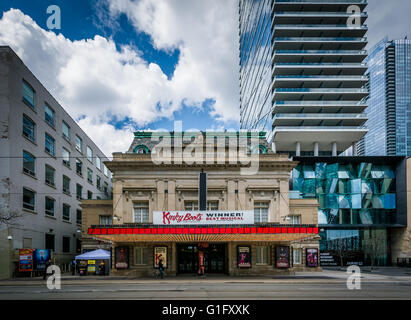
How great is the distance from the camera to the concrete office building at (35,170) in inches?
1175

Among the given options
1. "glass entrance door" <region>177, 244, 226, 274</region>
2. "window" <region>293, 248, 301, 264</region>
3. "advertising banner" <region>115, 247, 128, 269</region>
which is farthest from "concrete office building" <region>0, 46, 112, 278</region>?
"window" <region>293, 248, 301, 264</region>

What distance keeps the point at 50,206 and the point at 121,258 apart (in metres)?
14.3

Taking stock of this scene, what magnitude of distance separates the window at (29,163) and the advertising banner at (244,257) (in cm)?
2295

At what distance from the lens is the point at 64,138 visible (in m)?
43.7

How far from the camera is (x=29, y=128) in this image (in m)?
34.2

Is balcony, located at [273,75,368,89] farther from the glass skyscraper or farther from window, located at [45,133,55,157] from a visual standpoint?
window, located at [45,133,55,157]

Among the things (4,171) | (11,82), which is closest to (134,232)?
(4,171)

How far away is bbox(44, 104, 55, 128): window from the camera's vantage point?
3861 centimetres

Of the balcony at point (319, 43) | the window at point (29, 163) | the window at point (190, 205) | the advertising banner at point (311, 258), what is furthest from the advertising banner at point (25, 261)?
the balcony at point (319, 43)

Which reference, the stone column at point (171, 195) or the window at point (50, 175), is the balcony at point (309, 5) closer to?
the stone column at point (171, 195)

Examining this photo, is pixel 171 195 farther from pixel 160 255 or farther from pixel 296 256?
pixel 296 256

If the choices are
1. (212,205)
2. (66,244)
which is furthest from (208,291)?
(66,244)
